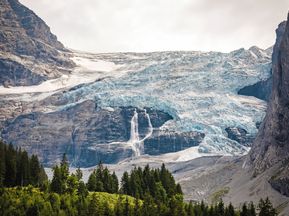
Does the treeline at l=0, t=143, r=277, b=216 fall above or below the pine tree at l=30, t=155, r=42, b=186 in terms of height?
below

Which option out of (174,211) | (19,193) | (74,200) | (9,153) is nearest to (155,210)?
(174,211)

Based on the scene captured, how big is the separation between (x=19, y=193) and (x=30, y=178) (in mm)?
15877

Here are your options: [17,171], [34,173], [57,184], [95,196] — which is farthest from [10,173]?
[95,196]

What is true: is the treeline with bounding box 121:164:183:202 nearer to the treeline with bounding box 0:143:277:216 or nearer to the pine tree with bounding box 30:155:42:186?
the treeline with bounding box 0:143:277:216

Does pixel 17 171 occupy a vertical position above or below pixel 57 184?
above

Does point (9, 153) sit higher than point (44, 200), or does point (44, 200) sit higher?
point (9, 153)

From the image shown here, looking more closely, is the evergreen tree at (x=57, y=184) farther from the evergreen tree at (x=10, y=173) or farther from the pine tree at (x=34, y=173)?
the evergreen tree at (x=10, y=173)

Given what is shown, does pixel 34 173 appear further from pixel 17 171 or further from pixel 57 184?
pixel 57 184

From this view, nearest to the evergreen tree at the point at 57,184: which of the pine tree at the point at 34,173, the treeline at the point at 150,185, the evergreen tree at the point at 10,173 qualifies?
the pine tree at the point at 34,173

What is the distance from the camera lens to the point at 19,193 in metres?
127

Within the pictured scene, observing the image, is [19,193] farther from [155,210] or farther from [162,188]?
[162,188]

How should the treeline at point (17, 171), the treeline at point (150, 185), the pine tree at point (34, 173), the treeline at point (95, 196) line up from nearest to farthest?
1. the treeline at point (95, 196)
2. the treeline at point (17, 171)
3. the pine tree at point (34, 173)
4. the treeline at point (150, 185)

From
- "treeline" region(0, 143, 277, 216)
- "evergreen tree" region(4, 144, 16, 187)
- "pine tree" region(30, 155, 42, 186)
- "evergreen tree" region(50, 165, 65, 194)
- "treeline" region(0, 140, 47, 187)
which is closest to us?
"treeline" region(0, 143, 277, 216)

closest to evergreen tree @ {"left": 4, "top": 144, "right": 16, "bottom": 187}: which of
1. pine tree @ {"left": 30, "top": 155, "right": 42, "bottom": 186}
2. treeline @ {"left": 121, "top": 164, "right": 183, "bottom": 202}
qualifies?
pine tree @ {"left": 30, "top": 155, "right": 42, "bottom": 186}
